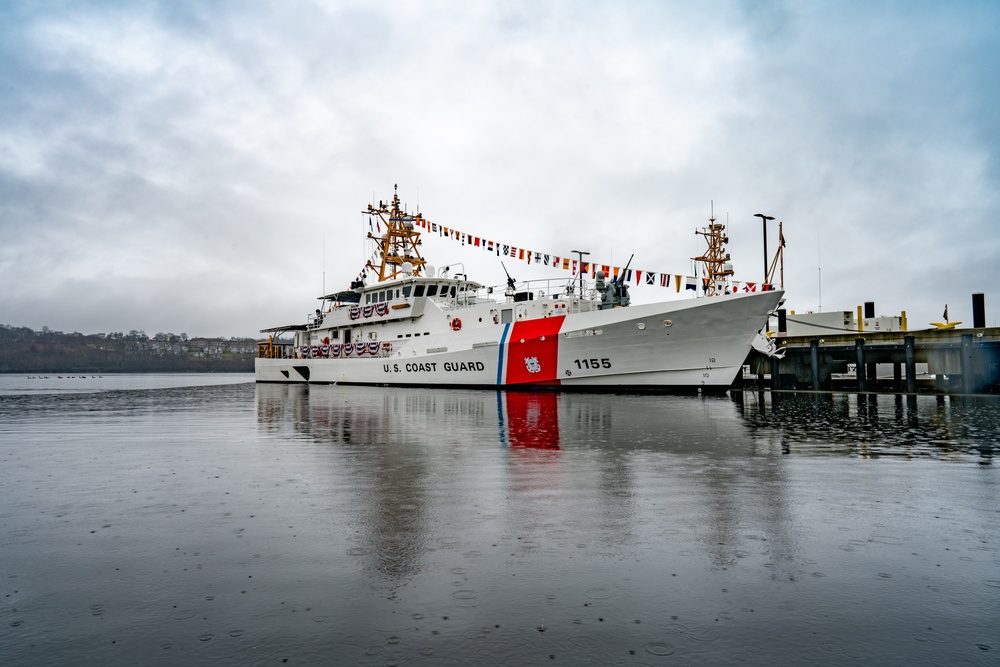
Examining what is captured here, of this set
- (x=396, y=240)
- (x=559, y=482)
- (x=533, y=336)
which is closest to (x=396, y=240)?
(x=396, y=240)

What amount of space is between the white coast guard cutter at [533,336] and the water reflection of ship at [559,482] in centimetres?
942

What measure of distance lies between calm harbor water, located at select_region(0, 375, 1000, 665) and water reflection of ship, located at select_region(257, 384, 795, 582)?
1.5 inches

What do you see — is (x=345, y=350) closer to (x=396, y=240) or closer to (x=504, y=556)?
(x=396, y=240)

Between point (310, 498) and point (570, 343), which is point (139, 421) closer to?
point (310, 498)

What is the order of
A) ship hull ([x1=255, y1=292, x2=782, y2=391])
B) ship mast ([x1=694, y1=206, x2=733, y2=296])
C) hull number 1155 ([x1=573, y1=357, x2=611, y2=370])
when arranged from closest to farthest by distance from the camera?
1. ship hull ([x1=255, y1=292, x2=782, y2=391])
2. hull number 1155 ([x1=573, y1=357, x2=611, y2=370])
3. ship mast ([x1=694, y1=206, x2=733, y2=296])

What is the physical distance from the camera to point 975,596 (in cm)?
338

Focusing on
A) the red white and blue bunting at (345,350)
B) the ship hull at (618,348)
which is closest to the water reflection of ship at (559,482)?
the ship hull at (618,348)

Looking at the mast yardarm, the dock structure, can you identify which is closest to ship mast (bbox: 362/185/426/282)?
the mast yardarm

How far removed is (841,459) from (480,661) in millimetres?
6989

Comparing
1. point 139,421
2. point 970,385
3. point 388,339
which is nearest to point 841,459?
point 139,421

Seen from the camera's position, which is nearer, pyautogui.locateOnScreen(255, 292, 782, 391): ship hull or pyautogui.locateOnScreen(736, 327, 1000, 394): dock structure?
pyautogui.locateOnScreen(255, 292, 782, 391): ship hull

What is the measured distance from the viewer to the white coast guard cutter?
22219mm

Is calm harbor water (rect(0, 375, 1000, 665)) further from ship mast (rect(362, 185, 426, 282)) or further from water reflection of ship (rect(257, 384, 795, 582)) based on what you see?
ship mast (rect(362, 185, 426, 282))

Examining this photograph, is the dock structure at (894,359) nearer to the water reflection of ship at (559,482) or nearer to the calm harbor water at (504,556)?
the water reflection of ship at (559,482)
